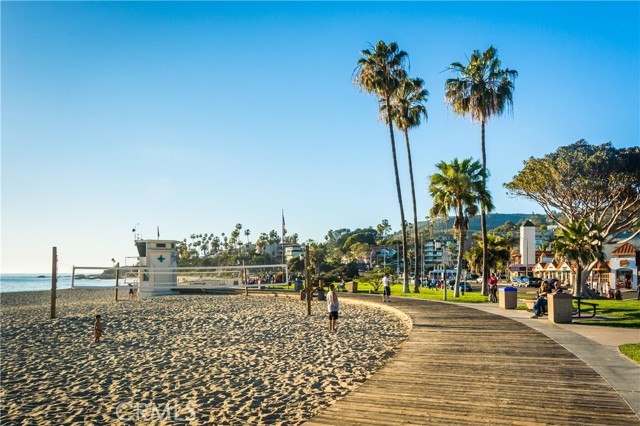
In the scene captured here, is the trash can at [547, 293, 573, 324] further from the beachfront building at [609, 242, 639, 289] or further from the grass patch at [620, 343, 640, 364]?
the beachfront building at [609, 242, 639, 289]

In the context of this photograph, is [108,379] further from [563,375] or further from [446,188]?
[446,188]

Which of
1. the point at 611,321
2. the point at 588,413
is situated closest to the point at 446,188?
the point at 611,321

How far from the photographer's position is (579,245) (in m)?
30.8

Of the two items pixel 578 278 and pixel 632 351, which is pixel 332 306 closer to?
pixel 632 351

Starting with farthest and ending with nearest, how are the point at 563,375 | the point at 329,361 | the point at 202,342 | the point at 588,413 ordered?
the point at 202,342 < the point at 329,361 < the point at 563,375 < the point at 588,413

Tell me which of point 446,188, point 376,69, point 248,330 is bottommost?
point 248,330

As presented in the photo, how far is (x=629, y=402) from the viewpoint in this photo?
7477 mm

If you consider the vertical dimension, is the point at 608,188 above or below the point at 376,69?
below

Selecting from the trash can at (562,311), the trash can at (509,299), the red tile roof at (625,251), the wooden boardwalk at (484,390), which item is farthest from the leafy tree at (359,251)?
the wooden boardwalk at (484,390)

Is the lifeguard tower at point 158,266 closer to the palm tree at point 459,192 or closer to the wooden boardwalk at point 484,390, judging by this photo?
the palm tree at point 459,192

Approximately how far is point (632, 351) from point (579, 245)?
70.4 feet

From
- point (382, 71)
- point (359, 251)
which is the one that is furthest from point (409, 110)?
point (359, 251)

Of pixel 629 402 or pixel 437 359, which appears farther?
pixel 437 359

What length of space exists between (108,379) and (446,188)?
87.0 ft
